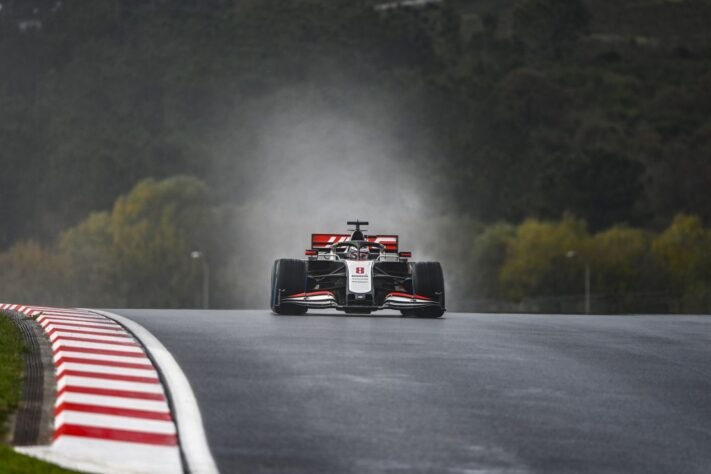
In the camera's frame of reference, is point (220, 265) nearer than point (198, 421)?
No

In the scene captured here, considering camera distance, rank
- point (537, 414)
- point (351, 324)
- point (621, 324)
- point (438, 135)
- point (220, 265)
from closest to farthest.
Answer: point (537, 414) → point (351, 324) → point (621, 324) → point (220, 265) → point (438, 135)

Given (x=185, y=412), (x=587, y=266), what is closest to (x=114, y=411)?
(x=185, y=412)

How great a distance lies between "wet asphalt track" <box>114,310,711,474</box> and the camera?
10906 millimetres

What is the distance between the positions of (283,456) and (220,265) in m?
129

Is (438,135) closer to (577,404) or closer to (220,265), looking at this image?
(220,265)

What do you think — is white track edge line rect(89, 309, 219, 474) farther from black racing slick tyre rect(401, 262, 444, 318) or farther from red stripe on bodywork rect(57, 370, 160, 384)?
black racing slick tyre rect(401, 262, 444, 318)

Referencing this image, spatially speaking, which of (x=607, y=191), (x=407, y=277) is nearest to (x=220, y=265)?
(x=607, y=191)

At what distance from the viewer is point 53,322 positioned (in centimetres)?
1781

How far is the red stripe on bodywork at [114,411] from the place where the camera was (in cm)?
1176

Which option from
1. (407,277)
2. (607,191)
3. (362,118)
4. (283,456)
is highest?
(362,118)

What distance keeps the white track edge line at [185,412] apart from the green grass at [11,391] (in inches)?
39.8

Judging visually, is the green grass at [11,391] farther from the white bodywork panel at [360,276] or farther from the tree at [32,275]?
the tree at [32,275]

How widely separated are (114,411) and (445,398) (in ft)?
9.92

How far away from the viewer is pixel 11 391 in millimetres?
12383
